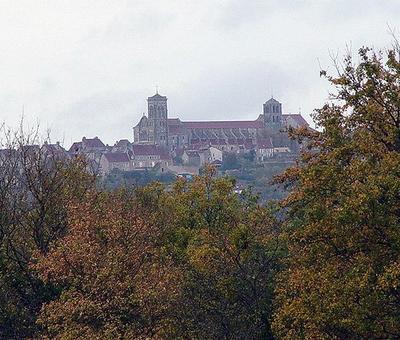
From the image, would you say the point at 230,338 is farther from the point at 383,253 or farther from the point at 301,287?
the point at 383,253

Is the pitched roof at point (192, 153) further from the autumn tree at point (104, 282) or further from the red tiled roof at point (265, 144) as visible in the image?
the autumn tree at point (104, 282)

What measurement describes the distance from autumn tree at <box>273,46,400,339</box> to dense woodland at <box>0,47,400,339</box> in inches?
1.4

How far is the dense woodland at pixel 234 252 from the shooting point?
799 inches

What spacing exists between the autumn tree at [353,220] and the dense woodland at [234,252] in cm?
4

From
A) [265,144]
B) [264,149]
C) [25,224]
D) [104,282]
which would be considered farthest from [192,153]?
[104,282]

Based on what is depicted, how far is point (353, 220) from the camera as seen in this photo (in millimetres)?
20062

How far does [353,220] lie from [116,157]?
158 metres

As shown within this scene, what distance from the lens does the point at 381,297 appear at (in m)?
19.8

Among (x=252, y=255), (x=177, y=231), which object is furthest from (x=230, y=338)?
(x=177, y=231)

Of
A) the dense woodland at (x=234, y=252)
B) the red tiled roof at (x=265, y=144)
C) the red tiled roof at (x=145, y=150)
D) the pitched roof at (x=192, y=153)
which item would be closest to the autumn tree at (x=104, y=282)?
the dense woodland at (x=234, y=252)

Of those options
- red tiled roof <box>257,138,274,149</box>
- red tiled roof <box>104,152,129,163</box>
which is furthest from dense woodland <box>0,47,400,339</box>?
red tiled roof <box>257,138,274,149</box>

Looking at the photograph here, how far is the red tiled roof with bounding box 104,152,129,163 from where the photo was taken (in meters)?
176

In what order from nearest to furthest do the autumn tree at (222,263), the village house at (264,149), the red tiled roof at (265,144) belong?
the autumn tree at (222,263)
the village house at (264,149)
the red tiled roof at (265,144)

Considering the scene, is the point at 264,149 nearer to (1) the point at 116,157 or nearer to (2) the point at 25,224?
(1) the point at 116,157
